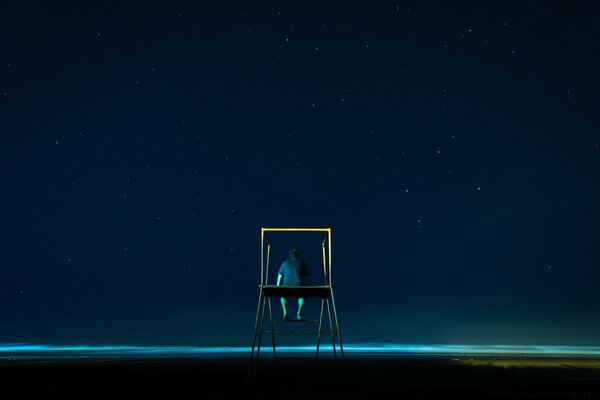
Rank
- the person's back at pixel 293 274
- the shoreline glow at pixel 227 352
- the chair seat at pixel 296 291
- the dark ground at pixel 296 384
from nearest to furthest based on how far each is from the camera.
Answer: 1. the dark ground at pixel 296 384
2. the chair seat at pixel 296 291
3. the person's back at pixel 293 274
4. the shoreline glow at pixel 227 352

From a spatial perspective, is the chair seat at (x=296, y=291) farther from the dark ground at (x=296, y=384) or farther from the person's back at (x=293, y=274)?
the dark ground at (x=296, y=384)

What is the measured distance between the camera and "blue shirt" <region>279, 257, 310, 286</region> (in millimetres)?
8375

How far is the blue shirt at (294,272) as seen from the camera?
27.5 ft

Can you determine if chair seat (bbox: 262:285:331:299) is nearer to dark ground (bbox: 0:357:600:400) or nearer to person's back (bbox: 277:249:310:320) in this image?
person's back (bbox: 277:249:310:320)

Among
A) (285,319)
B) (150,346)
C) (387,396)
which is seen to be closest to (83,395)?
(387,396)

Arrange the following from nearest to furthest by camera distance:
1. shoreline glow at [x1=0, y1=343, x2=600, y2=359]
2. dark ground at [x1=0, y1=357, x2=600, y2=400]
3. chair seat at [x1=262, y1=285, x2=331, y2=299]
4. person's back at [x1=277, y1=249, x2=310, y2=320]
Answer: dark ground at [x1=0, y1=357, x2=600, y2=400]
chair seat at [x1=262, y1=285, x2=331, y2=299]
person's back at [x1=277, y1=249, x2=310, y2=320]
shoreline glow at [x1=0, y1=343, x2=600, y2=359]

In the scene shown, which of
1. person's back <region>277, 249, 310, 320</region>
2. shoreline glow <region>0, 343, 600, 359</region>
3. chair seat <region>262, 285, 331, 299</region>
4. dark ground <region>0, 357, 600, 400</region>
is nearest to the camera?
dark ground <region>0, 357, 600, 400</region>

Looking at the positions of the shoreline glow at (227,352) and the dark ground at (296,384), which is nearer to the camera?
the dark ground at (296,384)

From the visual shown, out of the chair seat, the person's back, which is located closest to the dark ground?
the chair seat

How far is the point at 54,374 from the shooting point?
26.6 ft

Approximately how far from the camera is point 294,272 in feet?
27.6

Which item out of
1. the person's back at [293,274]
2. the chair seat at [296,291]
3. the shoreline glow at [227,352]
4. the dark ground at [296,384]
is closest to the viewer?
the dark ground at [296,384]

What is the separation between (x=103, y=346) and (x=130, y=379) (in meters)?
14.0

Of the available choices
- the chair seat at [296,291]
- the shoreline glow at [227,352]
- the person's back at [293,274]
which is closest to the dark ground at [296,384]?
the chair seat at [296,291]
